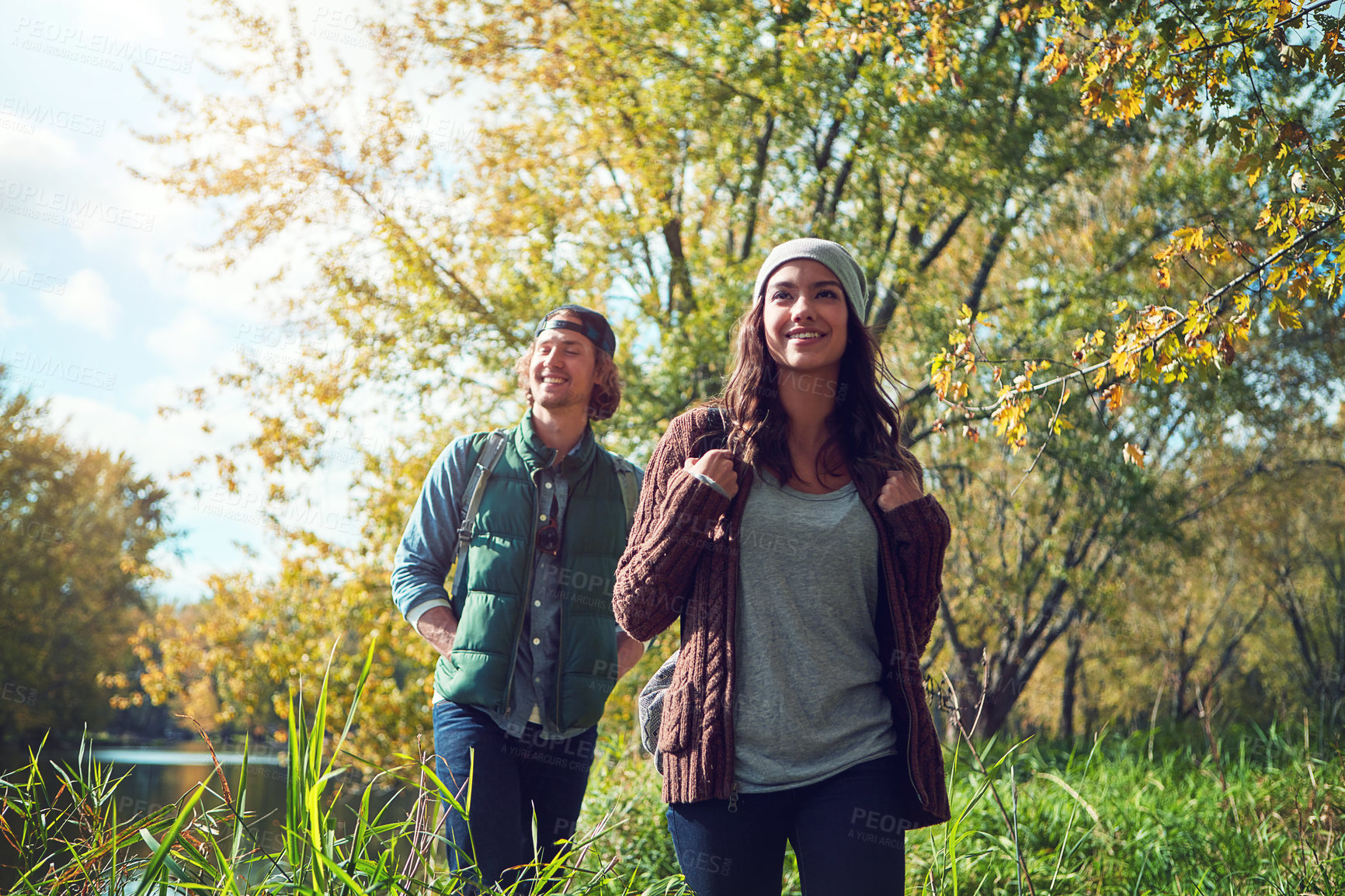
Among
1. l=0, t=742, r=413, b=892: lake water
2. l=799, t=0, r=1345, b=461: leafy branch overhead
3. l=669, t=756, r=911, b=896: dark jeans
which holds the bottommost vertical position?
l=0, t=742, r=413, b=892: lake water

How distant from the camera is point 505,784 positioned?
105 inches

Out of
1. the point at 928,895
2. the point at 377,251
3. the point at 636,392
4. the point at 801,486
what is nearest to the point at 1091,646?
the point at 636,392

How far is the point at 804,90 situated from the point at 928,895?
6982 mm

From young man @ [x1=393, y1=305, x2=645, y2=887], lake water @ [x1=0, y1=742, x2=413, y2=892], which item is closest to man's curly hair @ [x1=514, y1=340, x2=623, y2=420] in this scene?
young man @ [x1=393, y1=305, x2=645, y2=887]

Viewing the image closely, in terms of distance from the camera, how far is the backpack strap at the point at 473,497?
299 cm

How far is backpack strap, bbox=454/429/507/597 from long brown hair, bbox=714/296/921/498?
3.15ft

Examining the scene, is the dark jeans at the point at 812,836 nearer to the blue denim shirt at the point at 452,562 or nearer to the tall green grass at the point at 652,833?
the tall green grass at the point at 652,833

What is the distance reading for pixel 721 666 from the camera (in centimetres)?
196

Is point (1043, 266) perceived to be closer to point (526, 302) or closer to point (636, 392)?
point (636, 392)

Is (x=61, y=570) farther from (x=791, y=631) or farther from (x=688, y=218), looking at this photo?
(x=791, y=631)

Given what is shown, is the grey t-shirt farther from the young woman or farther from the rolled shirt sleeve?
the rolled shirt sleeve

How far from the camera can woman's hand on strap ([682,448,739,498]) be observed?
2025mm

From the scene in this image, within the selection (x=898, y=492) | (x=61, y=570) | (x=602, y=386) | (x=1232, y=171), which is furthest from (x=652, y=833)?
(x=61, y=570)

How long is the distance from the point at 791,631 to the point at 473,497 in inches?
53.9
